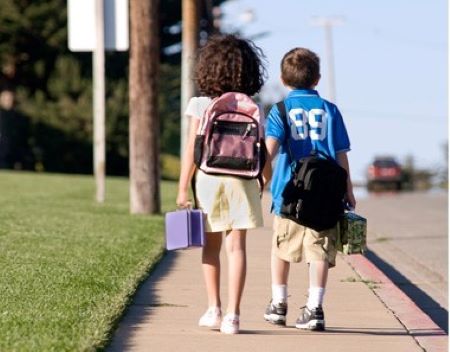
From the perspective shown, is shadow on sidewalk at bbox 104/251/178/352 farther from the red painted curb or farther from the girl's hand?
the red painted curb

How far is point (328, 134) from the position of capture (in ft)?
28.6

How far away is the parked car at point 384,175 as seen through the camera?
185 ft

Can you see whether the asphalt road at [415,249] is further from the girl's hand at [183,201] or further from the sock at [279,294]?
the girl's hand at [183,201]

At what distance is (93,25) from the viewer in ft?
70.0

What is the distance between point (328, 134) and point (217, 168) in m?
0.92

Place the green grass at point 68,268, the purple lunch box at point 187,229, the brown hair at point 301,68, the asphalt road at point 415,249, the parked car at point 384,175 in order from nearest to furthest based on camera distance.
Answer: the green grass at point 68,268 → the purple lunch box at point 187,229 → the brown hair at point 301,68 → the asphalt road at point 415,249 → the parked car at point 384,175

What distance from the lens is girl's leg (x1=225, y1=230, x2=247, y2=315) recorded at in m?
8.33

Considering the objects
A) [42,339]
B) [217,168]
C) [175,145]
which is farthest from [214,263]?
[175,145]

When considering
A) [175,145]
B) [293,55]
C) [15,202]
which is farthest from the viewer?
[175,145]

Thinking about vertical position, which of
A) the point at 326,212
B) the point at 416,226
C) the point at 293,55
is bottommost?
the point at 416,226

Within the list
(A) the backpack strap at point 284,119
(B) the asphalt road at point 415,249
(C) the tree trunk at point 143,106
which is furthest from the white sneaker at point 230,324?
(C) the tree trunk at point 143,106

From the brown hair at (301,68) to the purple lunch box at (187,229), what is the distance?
4.07 ft

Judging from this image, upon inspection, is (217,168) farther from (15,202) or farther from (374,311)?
(15,202)

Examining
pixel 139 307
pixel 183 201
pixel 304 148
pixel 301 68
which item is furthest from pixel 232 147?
pixel 139 307
